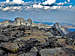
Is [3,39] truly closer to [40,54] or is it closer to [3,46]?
[3,46]

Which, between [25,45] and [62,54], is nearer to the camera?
[62,54]

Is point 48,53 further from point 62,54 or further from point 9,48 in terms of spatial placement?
point 9,48

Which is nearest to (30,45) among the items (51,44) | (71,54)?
(51,44)

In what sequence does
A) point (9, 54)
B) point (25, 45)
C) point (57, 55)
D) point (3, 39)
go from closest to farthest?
point (57, 55)
point (9, 54)
point (25, 45)
point (3, 39)

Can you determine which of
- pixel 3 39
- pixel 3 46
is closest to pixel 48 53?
pixel 3 46

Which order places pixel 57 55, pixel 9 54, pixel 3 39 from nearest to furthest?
pixel 57 55 → pixel 9 54 → pixel 3 39

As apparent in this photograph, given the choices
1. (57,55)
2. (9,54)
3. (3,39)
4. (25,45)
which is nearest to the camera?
(57,55)

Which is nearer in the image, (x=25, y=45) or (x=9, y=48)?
(x=9, y=48)
